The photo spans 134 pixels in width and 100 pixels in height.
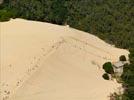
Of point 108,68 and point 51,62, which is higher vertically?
point 51,62

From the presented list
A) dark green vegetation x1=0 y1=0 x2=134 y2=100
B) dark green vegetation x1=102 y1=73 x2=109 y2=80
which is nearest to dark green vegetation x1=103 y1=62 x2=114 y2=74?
dark green vegetation x1=102 y1=73 x2=109 y2=80

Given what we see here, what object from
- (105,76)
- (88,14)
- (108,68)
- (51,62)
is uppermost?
(88,14)

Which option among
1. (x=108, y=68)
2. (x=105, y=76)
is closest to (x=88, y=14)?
(x=108, y=68)

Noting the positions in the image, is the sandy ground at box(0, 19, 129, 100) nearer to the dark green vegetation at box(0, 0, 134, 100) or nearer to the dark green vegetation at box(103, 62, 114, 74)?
the dark green vegetation at box(103, 62, 114, 74)

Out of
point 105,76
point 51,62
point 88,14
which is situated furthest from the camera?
point 88,14

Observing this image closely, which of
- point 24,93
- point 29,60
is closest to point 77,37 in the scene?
point 29,60

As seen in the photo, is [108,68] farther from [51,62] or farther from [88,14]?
[88,14]
